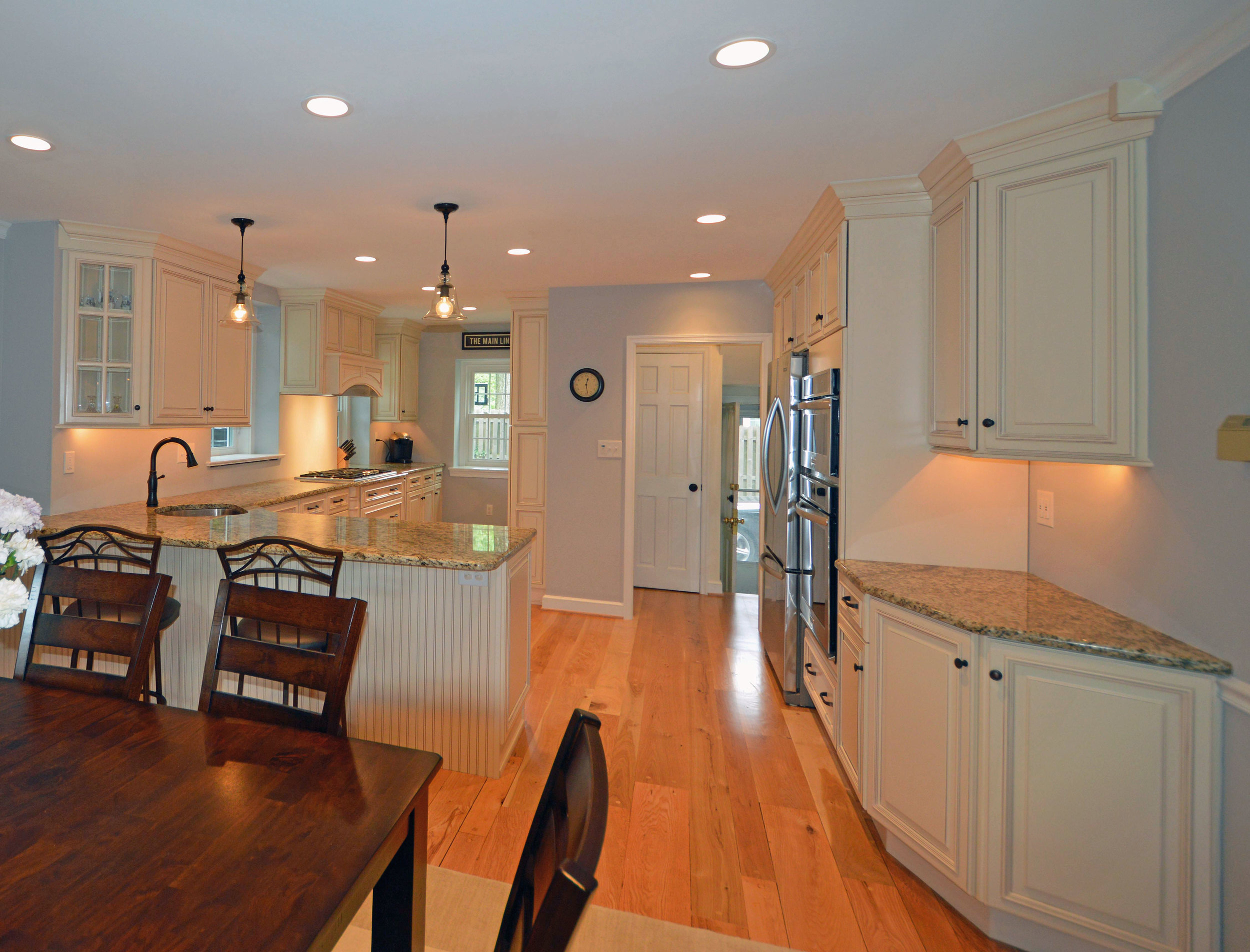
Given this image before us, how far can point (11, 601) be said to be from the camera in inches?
47.8

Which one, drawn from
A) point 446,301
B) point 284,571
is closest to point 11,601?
point 284,571

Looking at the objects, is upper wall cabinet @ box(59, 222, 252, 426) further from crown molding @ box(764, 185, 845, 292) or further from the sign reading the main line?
the sign reading the main line

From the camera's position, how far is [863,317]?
2605mm

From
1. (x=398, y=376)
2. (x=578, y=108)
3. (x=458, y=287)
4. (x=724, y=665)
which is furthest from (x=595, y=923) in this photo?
→ (x=398, y=376)

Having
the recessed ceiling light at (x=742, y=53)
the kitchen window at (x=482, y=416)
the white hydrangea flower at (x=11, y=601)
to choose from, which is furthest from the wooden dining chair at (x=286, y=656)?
the kitchen window at (x=482, y=416)

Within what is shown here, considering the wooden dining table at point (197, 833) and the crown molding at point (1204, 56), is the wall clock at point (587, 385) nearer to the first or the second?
the crown molding at point (1204, 56)

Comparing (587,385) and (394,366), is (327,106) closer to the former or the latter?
(587,385)

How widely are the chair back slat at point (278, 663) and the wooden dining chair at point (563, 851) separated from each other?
73 centimetres

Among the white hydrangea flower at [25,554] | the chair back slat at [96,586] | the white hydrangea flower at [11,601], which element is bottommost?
the chair back slat at [96,586]

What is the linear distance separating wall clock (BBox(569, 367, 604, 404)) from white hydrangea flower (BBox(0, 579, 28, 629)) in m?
3.67

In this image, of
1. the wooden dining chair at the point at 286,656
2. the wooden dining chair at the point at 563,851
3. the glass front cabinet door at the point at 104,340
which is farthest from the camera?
the glass front cabinet door at the point at 104,340

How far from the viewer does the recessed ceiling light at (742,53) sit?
169cm

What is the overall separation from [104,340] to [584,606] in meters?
3.31

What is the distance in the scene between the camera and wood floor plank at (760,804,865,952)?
1.77m
